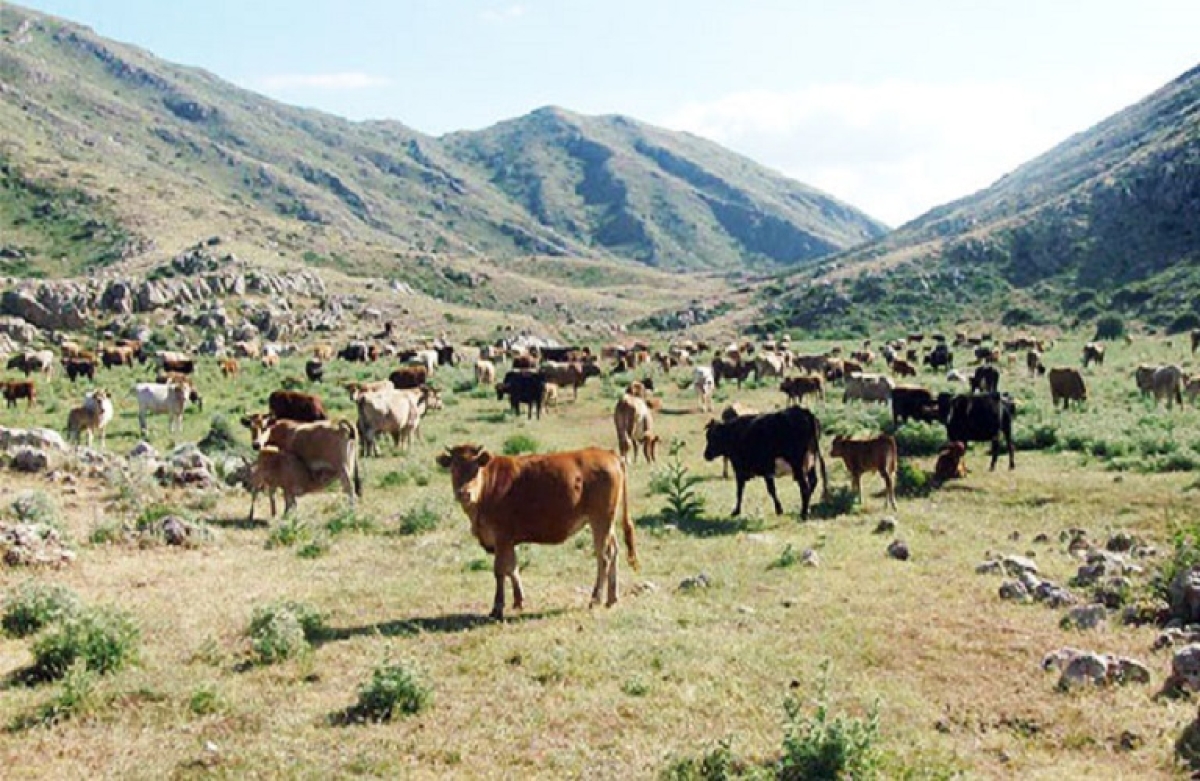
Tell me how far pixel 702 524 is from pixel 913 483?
5.55 m

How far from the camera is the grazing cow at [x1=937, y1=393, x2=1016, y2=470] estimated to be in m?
21.6

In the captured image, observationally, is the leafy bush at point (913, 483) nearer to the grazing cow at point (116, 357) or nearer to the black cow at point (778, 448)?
the black cow at point (778, 448)

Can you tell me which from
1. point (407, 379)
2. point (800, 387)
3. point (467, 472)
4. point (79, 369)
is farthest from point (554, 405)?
point (467, 472)

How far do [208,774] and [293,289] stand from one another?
7890cm

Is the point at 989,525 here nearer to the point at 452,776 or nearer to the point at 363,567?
the point at 363,567

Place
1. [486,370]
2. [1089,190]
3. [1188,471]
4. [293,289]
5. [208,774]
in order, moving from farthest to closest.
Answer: [1089,190] < [293,289] < [486,370] < [1188,471] < [208,774]

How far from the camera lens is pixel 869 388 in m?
35.8

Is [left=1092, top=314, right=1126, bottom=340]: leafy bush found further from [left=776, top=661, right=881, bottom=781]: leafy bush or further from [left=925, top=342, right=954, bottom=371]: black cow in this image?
[left=776, top=661, right=881, bottom=781]: leafy bush

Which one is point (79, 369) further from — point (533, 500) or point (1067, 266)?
point (1067, 266)

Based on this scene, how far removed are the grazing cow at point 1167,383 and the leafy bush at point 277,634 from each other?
1194 inches

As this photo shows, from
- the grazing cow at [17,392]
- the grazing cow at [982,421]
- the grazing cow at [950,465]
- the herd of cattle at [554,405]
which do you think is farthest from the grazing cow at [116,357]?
the grazing cow at [950,465]

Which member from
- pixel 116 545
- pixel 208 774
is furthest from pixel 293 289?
pixel 208 774

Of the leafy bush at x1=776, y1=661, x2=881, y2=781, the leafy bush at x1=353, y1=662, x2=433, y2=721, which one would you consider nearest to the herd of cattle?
the leafy bush at x1=353, y1=662, x2=433, y2=721

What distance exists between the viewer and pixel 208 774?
6.92 m
